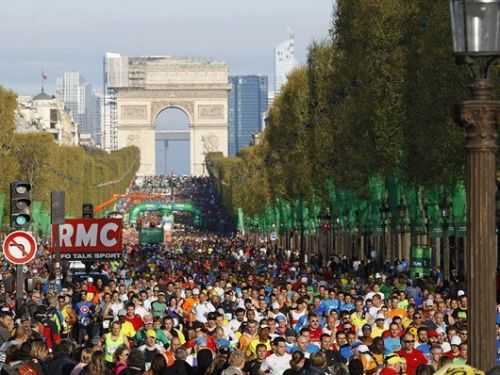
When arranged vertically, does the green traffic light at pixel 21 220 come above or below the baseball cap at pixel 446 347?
above

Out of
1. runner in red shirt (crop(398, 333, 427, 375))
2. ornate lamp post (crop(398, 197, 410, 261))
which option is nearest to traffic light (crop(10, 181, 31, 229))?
runner in red shirt (crop(398, 333, 427, 375))

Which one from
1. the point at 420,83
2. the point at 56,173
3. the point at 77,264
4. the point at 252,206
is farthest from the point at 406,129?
the point at 252,206

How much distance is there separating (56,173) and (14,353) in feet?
311

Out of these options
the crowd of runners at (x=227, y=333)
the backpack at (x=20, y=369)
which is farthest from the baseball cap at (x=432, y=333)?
the backpack at (x=20, y=369)

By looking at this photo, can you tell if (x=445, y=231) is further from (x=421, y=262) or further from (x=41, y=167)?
(x=41, y=167)

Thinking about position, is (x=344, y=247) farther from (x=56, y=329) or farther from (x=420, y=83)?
(x=56, y=329)

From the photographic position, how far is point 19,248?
969 inches

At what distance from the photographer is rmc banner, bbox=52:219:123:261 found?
1387 inches

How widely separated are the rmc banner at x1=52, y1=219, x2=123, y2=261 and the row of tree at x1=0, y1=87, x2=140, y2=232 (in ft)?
135

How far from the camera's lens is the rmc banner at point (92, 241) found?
3522cm

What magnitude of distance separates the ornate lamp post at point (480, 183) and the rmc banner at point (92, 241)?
24180 mm

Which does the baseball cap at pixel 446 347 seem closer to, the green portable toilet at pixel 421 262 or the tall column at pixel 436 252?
the green portable toilet at pixel 421 262

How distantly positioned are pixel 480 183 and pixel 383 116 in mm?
41774

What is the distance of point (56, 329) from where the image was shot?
83.9ft
